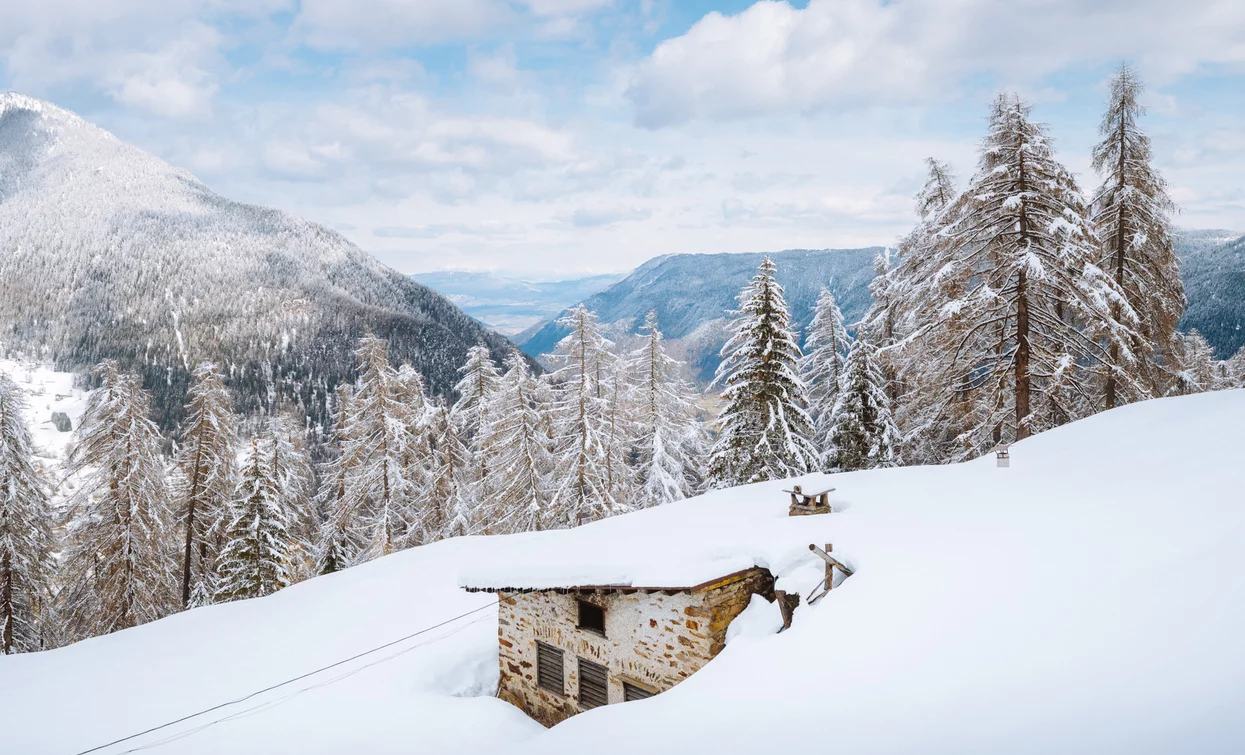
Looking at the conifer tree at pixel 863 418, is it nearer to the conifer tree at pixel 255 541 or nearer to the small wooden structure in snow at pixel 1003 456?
the small wooden structure in snow at pixel 1003 456

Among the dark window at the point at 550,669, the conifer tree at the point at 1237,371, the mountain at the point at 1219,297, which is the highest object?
the mountain at the point at 1219,297

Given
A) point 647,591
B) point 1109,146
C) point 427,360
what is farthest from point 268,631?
point 427,360

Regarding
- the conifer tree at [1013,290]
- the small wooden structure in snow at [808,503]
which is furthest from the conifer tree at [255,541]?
the conifer tree at [1013,290]

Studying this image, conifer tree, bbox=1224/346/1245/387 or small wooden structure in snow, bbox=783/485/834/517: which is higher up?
conifer tree, bbox=1224/346/1245/387

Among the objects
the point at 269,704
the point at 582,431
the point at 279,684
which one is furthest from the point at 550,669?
the point at 582,431

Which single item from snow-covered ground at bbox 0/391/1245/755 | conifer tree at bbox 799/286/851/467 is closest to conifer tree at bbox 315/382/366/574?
snow-covered ground at bbox 0/391/1245/755

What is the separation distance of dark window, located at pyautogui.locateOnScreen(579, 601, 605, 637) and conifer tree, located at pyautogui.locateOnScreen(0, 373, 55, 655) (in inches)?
995

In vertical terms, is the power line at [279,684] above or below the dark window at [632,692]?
below

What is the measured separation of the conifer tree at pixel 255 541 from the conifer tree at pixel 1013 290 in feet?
81.6

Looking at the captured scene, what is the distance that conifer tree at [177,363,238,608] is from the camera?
25.6 metres

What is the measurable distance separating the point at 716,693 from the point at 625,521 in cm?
817

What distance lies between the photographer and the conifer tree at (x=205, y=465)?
83.9ft

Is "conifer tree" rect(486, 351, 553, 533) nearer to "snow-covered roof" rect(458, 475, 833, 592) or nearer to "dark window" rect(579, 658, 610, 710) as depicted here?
"snow-covered roof" rect(458, 475, 833, 592)

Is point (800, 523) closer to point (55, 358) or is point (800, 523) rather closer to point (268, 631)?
point (268, 631)
